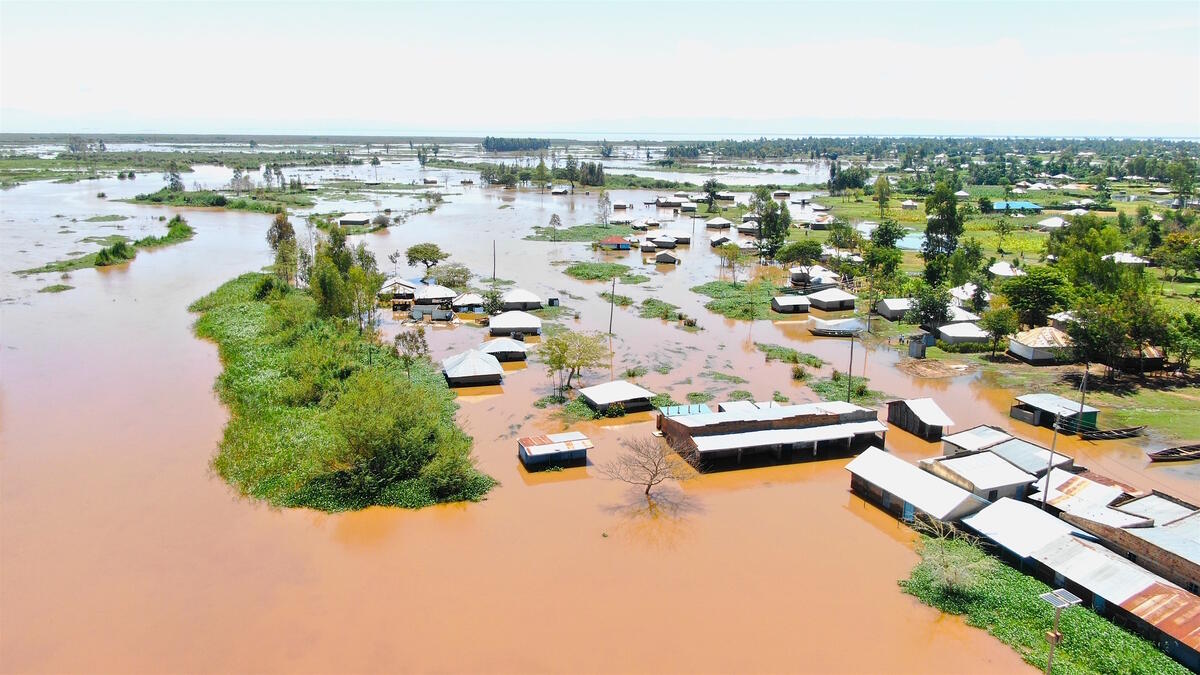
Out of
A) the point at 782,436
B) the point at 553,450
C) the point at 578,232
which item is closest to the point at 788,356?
the point at 782,436

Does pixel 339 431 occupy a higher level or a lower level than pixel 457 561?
higher

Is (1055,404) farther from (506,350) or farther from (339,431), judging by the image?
(339,431)

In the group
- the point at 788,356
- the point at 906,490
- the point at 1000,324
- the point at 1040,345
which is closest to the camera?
the point at 906,490

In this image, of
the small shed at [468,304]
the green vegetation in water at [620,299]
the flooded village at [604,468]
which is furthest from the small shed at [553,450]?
the green vegetation in water at [620,299]

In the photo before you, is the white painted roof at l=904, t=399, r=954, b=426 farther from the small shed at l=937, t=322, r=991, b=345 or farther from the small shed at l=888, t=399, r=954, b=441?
the small shed at l=937, t=322, r=991, b=345

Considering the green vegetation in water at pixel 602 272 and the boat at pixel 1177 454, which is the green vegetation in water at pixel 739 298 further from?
the boat at pixel 1177 454

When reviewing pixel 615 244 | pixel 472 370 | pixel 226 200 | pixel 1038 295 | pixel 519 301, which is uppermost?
pixel 226 200
